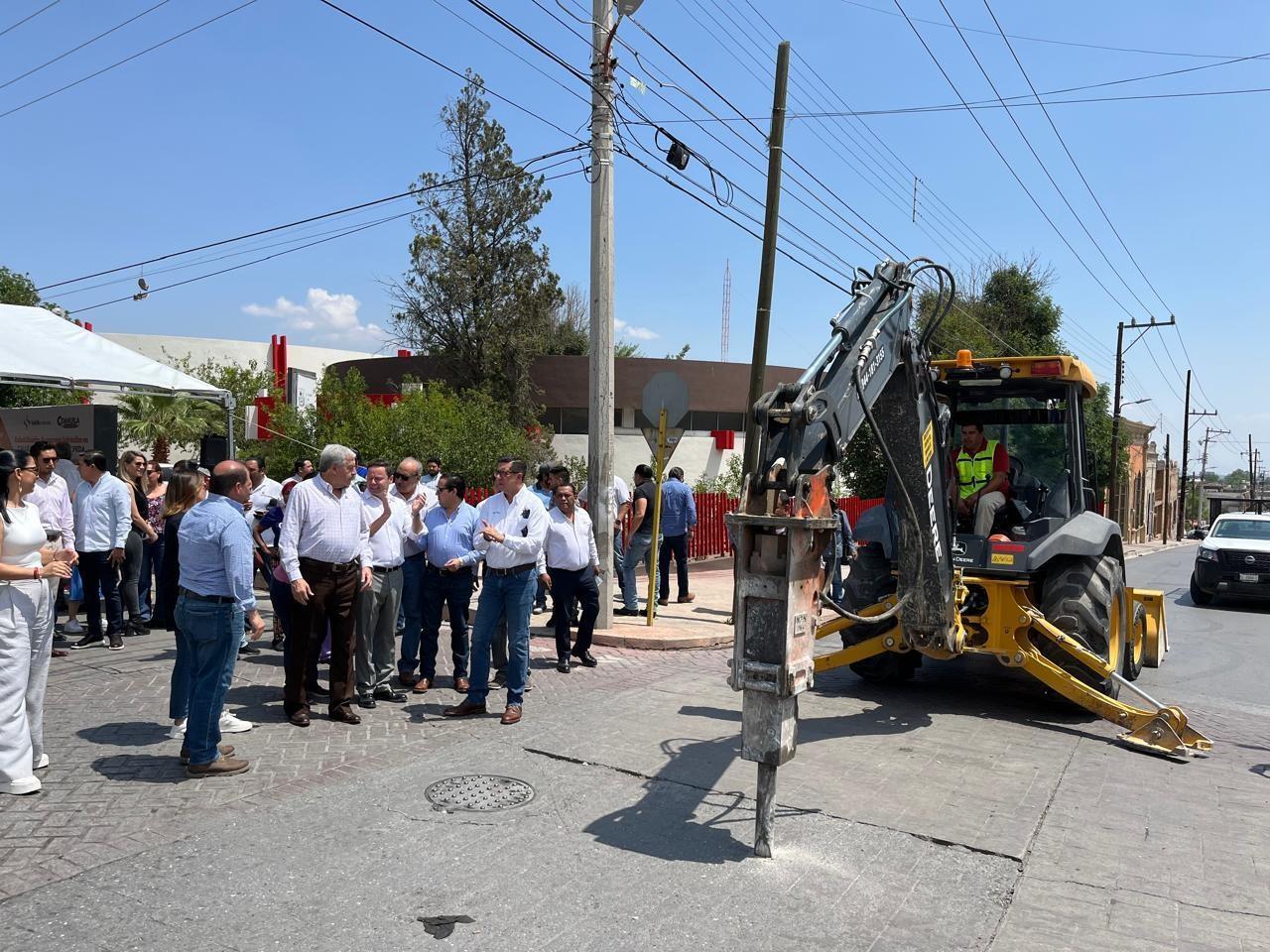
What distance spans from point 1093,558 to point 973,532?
0.98 m

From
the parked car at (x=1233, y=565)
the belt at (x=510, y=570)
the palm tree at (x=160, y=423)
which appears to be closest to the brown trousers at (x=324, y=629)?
the belt at (x=510, y=570)

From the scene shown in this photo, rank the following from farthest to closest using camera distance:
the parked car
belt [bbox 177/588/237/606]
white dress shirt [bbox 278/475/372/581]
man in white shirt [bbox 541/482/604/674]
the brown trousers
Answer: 1. the parked car
2. man in white shirt [bbox 541/482/604/674]
3. the brown trousers
4. white dress shirt [bbox 278/475/372/581]
5. belt [bbox 177/588/237/606]

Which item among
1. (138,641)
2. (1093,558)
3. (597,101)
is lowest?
(138,641)

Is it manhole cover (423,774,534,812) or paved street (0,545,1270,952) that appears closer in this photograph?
paved street (0,545,1270,952)

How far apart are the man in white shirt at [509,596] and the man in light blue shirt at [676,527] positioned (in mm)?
5820

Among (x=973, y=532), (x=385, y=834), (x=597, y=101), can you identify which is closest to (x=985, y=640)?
A: (x=973, y=532)

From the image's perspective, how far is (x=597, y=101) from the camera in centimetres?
1104

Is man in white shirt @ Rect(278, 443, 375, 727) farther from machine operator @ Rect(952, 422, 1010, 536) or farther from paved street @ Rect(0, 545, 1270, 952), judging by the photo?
machine operator @ Rect(952, 422, 1010, 536)

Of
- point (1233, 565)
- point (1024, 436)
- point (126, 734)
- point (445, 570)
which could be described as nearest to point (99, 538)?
point (126, 734)

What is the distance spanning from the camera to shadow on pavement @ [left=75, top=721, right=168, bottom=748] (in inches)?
244

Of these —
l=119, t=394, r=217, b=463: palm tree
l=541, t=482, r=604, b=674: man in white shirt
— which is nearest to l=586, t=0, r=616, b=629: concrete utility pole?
l=541, t=482, r=604, b=674: man in white shirt

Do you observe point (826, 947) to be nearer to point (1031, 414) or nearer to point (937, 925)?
point (937, 925)

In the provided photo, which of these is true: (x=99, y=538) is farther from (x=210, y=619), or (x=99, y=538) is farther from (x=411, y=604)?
(x=210, y=619)

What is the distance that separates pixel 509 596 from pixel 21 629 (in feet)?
10.2
